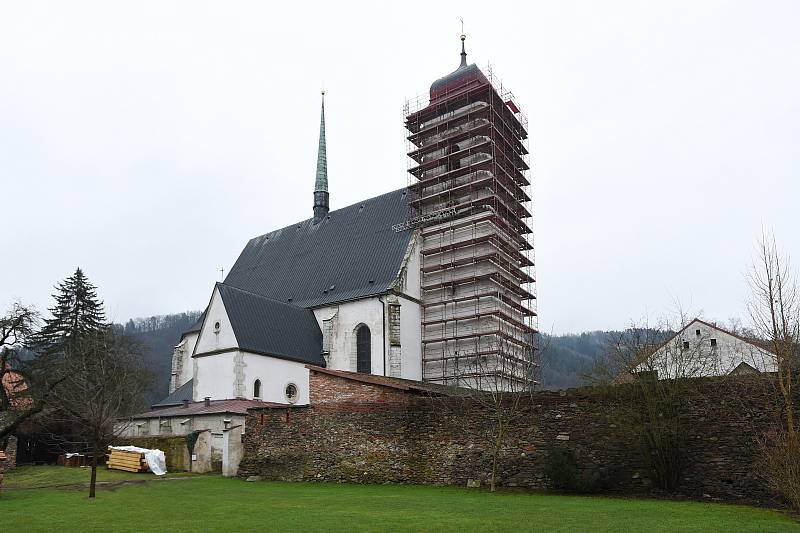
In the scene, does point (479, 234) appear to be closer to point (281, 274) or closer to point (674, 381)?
point (281, 274)

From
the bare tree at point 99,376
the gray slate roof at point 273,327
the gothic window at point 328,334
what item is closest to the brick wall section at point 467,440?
the bare tree at point 99,376

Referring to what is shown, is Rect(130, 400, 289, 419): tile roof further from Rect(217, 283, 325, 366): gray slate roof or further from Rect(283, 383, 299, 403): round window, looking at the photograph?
Rect(217, 283, 325, 366): gray slate roof

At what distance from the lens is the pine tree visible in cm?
5247

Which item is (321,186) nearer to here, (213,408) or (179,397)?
(179,397)

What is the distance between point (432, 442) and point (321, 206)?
32.1 meters

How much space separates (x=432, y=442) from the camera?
2047cm

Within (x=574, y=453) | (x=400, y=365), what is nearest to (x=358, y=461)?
(x=574, y=453)

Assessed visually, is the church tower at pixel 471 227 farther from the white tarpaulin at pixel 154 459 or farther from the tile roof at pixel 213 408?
the white tarpaulin at pixel 154 459

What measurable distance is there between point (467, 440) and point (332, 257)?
79.3 ft

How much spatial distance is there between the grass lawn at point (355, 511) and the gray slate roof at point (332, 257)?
797 inches

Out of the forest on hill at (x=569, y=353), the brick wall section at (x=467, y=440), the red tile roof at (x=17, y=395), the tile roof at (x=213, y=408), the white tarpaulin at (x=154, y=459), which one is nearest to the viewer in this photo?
the brick wall section at (x=467, y=440)

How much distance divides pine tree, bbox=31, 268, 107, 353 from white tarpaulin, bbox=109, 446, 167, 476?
2758 centimetres

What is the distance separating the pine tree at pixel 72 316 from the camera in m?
52.5

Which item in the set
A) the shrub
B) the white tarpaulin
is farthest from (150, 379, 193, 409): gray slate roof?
the shrub
